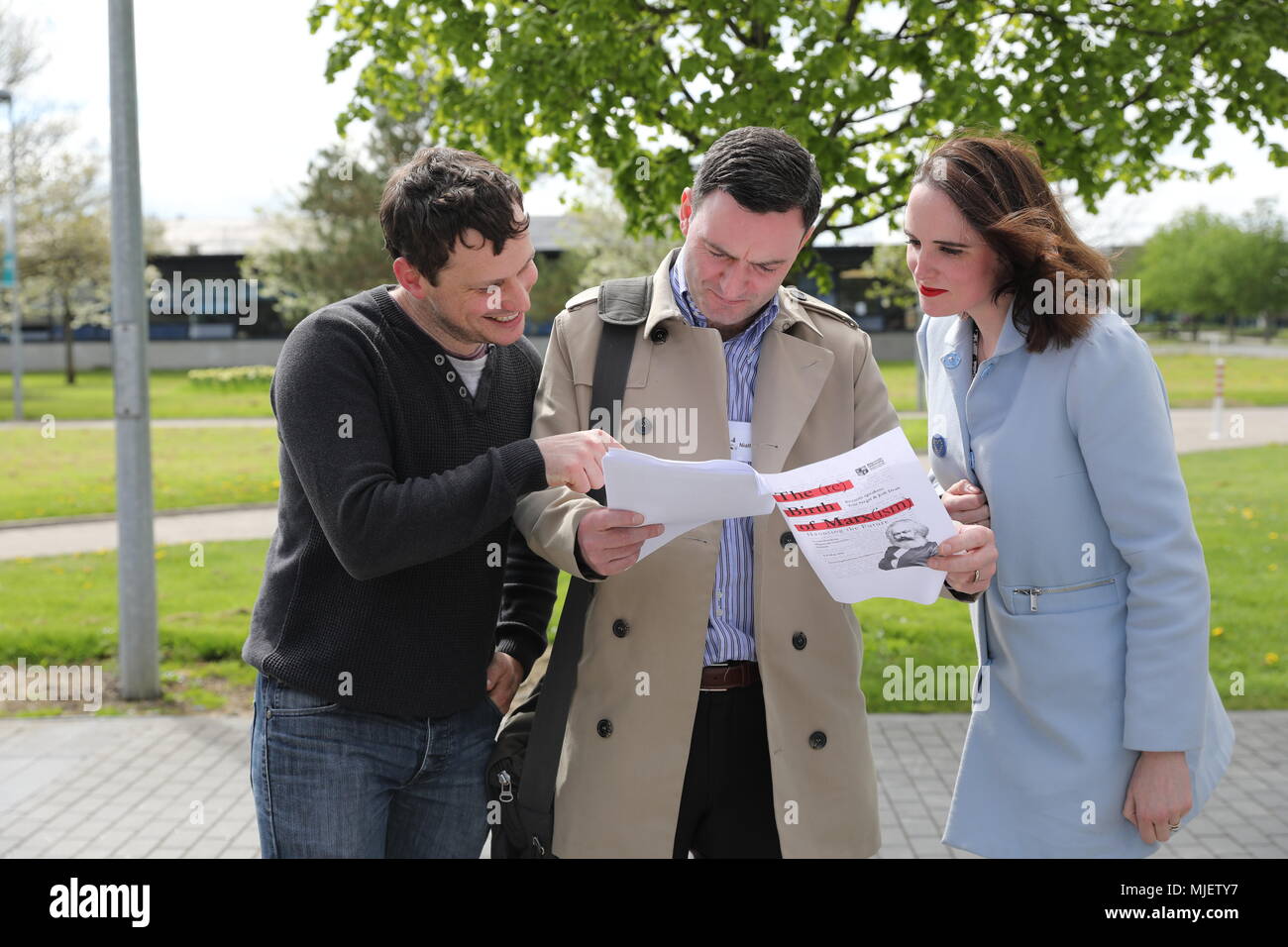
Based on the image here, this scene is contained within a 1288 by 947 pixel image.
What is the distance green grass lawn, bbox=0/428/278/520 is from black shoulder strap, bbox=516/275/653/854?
10.7 meters

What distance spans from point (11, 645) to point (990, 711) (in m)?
6.78

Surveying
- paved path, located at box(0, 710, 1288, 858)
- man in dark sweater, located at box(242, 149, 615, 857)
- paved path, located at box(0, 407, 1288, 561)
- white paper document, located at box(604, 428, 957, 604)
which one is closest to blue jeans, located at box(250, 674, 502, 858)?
man in dark sweater, located at box(242, 149, 615, 857)

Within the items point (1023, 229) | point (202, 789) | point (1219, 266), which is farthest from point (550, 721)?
point (1219, 266)

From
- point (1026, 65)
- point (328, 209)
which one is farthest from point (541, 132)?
point (328, 209)

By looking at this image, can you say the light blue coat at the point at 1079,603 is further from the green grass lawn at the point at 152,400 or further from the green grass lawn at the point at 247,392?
the green grass lawn at the point at 152,400

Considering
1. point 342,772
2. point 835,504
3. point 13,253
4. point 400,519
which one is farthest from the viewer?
point 13,253

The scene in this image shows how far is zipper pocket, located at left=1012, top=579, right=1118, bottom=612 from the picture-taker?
2.40 metres

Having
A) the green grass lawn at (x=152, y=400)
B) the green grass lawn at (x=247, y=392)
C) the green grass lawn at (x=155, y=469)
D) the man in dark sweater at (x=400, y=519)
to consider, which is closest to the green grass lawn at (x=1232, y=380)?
the green grass lawn at (x=247, y=392)

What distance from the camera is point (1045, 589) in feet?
7.97

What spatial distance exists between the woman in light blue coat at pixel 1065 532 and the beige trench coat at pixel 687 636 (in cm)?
30

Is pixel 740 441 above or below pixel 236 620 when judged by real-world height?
above

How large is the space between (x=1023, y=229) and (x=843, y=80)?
347cm

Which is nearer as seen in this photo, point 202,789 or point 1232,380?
point 202,789

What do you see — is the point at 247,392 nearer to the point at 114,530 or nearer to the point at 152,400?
the point at 152,400
